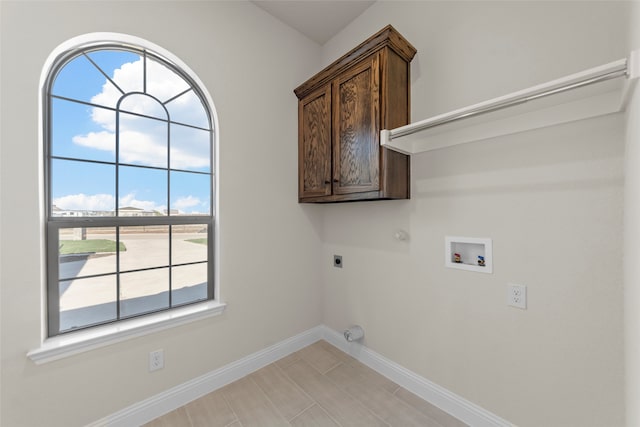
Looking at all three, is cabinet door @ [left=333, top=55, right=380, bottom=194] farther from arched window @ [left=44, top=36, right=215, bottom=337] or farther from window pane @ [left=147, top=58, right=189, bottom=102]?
window pane @ [left=147, top=58, right=189, bottom=102]

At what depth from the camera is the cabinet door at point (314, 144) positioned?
6.13 ft

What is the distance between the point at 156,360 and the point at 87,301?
53cm

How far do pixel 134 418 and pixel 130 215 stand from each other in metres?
1.18

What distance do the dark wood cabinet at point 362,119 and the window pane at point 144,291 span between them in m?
1.23

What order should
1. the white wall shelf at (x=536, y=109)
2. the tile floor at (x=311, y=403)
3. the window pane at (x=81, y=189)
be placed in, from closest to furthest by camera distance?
the white wall shelf at (x=536, y=109) → the window pane at (x=81, y=189) → the tile floor at (x=311, y=403)

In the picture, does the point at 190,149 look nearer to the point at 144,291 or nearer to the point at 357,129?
the point at 144,291

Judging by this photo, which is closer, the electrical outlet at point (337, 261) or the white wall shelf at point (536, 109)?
the white wall shelf at point (536, 109)

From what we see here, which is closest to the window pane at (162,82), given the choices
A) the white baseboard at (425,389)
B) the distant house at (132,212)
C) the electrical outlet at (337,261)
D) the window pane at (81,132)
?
the window pane at (81,132)

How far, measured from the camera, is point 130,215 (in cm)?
153

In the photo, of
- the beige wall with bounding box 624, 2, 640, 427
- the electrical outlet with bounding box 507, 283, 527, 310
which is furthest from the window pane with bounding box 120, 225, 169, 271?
the beige wall with bounding box 624, 2, 640, 427

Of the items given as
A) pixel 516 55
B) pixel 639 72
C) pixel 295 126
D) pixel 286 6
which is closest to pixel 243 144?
pixel 295 126

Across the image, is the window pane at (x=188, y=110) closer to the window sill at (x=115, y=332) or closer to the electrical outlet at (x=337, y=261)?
the window sill at (x=115, y=332)

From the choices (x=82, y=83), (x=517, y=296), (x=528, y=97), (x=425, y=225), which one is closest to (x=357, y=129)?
(x=425, y=225)

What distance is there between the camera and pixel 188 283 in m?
1.74
